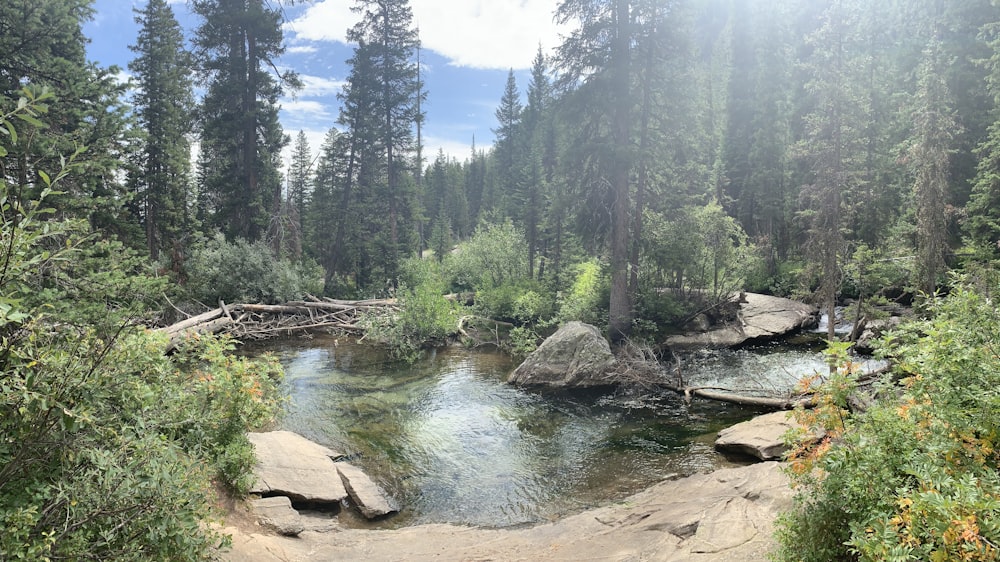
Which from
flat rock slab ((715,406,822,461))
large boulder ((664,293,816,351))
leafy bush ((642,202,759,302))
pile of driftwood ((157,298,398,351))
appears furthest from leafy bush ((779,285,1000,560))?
pile of driftwood ((157,298,398,351))

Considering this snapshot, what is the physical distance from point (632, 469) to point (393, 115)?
92.9 feet

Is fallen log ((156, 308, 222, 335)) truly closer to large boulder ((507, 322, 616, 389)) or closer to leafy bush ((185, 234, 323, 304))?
leafy bush ((185, 234, 323, 304))

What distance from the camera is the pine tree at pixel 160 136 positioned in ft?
77.3

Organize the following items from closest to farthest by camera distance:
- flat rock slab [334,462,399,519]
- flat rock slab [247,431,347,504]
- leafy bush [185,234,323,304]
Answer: flat rock slab [247,431,347,504] < flat rock slab [334,462,399,519] < leafy bush [185,234,323,304]

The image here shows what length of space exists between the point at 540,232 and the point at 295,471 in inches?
1094

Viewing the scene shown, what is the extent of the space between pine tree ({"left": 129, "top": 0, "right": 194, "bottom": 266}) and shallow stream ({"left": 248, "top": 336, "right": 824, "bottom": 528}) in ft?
39.9

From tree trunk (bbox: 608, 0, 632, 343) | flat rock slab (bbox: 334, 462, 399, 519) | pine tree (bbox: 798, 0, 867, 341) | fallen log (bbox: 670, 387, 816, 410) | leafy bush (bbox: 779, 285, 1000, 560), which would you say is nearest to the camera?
leafy bush (bbox: 779, 285, 1000, 560)

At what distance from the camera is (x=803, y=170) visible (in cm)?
3231

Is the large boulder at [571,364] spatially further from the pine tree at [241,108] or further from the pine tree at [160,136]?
the pine tree at [160,136]

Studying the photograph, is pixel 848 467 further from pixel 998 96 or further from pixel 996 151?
pixel 998 96

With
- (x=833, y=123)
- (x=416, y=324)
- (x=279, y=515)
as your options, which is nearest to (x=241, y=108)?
(x=416, y=324)

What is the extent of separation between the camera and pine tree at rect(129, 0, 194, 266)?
2356 cm

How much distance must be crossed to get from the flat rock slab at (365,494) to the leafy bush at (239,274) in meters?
16.4

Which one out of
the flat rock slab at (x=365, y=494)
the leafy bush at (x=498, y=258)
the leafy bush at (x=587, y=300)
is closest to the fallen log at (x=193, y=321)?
the flat rock slab at (x=365, y=494)
